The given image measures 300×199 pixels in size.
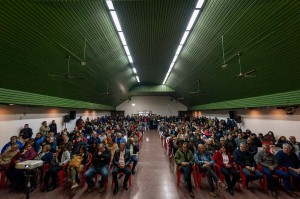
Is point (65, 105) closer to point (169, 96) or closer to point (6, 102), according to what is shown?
point (6, 102)

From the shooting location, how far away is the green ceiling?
4352 millimetres

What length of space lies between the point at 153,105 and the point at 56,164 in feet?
66.1

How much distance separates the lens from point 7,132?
A: 22.0 ft

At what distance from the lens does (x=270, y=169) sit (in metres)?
4.18

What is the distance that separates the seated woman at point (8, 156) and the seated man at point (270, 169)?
281 inches

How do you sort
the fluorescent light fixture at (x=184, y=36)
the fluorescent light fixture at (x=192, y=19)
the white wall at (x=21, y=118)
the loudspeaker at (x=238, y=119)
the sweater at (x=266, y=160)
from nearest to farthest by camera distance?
the sweater at (x=266, y=160), the fluorescent light fixture at (x=192, y=19), the white wall at (x=21, y=118), the fluorescent light fixture at (x=184, y=36), the loudspeaker at (x=238, y=119)

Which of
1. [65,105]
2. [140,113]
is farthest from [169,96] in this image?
[65,105]

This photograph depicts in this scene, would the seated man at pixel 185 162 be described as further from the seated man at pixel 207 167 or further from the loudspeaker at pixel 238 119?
the loudspeaker at pixel 238 119

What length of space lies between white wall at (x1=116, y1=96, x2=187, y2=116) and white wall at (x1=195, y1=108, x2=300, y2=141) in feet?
42.4

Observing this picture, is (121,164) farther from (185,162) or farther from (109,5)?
(109,5)

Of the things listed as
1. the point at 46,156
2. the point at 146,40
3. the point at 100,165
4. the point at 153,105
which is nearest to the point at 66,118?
the point at 46,156

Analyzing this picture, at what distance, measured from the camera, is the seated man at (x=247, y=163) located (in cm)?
419

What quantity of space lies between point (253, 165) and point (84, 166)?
194 inches

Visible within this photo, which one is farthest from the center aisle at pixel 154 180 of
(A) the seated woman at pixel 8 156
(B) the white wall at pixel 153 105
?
(B) the white wall at pixel 153 105
